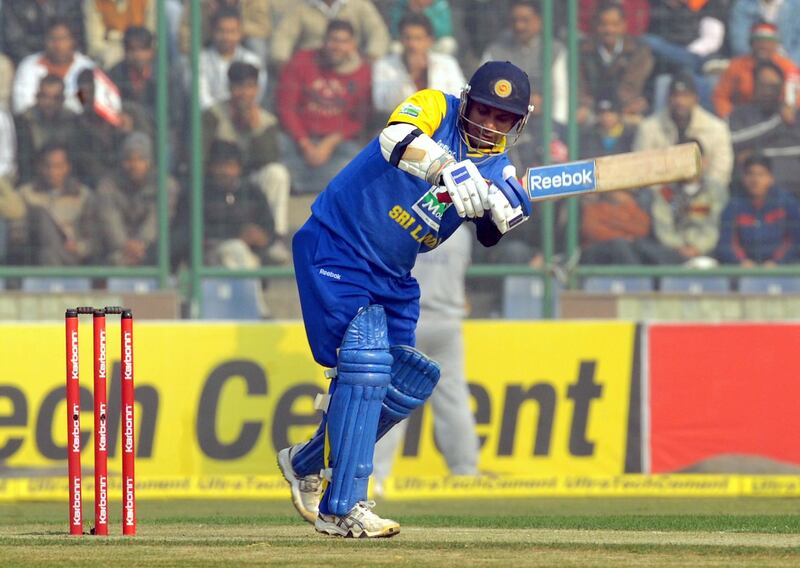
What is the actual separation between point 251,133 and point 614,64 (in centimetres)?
271

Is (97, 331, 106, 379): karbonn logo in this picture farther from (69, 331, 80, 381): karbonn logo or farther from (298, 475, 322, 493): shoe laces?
(298, 475, 322, 493): shoe laces

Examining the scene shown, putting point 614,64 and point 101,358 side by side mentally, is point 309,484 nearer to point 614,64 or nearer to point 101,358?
point 101,358

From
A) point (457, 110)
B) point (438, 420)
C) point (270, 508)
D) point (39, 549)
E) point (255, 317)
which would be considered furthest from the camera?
point (255, 317)

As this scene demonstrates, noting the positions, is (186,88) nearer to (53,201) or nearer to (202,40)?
(202,40)

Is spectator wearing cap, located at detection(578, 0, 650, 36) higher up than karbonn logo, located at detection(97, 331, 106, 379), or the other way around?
spectator wearing cap, located at detection(578, 0, 650, 36)

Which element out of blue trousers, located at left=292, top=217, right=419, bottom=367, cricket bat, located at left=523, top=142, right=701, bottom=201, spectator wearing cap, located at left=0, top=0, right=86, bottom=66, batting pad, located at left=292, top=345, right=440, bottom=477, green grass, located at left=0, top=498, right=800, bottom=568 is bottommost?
green grass, located at left=0, top=498, right=800, bottom=568

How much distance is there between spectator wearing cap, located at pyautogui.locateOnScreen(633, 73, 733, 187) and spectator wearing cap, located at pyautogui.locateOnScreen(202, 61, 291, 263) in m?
2.62

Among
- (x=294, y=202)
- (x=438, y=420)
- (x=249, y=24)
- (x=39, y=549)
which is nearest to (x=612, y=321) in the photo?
(x=438, y=420)

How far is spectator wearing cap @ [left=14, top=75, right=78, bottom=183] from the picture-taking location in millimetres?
11961

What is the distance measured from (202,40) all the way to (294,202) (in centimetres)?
136

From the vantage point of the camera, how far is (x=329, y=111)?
12.2 m

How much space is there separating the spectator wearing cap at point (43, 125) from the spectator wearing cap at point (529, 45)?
122 inches

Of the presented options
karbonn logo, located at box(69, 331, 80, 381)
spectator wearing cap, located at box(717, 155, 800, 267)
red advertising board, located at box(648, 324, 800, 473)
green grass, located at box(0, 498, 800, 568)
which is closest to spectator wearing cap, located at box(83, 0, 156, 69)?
green grass, located at box(0, 498, 800, 568)

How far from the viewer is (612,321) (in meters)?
11.3
